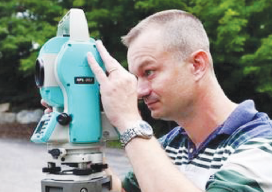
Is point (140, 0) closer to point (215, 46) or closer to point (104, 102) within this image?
point (215, 46)

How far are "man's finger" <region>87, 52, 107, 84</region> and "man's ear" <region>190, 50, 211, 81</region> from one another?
13.4 inches

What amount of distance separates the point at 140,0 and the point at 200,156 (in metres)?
9.93

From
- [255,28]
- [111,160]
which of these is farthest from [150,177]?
[255,28]

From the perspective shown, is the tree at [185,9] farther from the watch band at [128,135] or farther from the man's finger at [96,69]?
the watch band at [128,135]

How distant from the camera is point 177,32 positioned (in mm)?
1848

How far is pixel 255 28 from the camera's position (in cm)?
1104

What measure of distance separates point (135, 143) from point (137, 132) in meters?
0.04

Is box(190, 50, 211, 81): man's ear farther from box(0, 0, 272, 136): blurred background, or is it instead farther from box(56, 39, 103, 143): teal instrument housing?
box(0, 0, 272, 136): blurred background

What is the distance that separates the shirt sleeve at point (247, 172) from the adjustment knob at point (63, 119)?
56 cm

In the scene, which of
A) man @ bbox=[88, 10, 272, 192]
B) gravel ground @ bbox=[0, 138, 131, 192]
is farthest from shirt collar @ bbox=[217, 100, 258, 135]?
gravel ground @ bbox=[0, 138, 131, 192]

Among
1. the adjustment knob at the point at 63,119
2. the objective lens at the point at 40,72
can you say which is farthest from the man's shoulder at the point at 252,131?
the objective lens at the point at 40,72

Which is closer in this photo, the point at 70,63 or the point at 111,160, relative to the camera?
the point at 70,63

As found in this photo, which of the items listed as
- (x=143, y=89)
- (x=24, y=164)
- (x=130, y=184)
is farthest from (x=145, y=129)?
(x=24, y=164)

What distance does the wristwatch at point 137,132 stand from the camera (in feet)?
5.24
